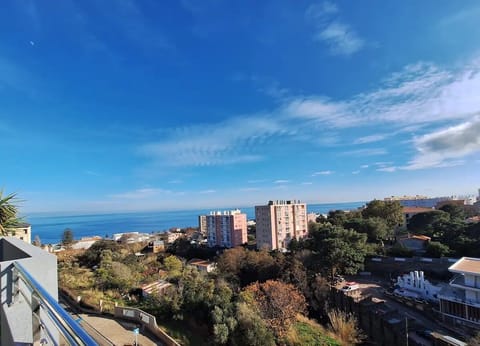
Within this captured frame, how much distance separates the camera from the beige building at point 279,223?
35000mm

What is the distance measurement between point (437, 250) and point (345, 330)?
40.1 ft

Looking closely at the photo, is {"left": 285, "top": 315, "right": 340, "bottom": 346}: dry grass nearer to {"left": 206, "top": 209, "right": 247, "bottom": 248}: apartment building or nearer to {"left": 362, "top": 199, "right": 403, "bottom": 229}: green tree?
{"left": 362, "top": 199, "right": 403, "bottom": 229}: green tree

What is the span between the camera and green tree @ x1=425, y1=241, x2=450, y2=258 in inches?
742

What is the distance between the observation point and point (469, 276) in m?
13.0

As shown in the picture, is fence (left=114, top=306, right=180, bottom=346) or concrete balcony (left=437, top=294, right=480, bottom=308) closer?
fence (left=114, top=306, right=180, bottom=346)

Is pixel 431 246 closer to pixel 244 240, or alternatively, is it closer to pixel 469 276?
pixel 469 276

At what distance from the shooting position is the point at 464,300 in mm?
12625

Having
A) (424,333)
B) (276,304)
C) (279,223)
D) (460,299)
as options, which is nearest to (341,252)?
(424,333)

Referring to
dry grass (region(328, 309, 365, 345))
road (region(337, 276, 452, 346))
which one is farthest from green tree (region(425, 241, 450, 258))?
dry grass (region(328, 309, 365, 345))

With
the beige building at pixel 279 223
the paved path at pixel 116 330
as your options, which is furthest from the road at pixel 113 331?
the beige building at pixel 279 223

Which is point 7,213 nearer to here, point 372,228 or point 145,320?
point 145,320

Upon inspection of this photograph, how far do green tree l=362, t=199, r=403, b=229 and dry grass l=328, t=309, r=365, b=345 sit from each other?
64.5 ft

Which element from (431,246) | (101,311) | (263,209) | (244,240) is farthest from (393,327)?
(244,240)

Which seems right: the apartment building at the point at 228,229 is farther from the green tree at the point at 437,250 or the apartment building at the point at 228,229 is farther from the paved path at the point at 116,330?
the paved path at the point at 116,330
